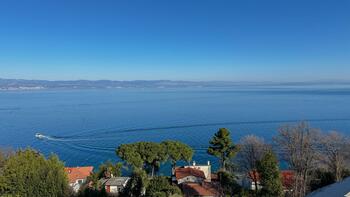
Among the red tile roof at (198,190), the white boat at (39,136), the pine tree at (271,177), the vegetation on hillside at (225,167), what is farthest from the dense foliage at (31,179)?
the white boat at (39,136)

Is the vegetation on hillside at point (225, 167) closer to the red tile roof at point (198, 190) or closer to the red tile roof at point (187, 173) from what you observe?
the red tile roof at point (198, 190)

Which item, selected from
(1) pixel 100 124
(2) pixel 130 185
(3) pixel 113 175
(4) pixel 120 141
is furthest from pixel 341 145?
(1) pixel 100 124

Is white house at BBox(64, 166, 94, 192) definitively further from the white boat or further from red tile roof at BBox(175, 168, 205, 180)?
the white boat

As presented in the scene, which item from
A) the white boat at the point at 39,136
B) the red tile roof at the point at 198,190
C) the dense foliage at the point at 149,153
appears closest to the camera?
the red tile roof at the point at 198,190

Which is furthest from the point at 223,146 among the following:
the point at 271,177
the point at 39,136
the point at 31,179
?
the point at 39,136

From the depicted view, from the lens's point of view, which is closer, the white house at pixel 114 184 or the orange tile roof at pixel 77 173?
the white house at pixel 114 184

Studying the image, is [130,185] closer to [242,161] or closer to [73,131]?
→ [242,161]

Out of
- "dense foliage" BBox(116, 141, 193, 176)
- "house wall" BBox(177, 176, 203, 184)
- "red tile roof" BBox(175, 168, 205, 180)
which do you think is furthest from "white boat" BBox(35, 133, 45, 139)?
"house wall" BBox(177, 176, 203, 184)
